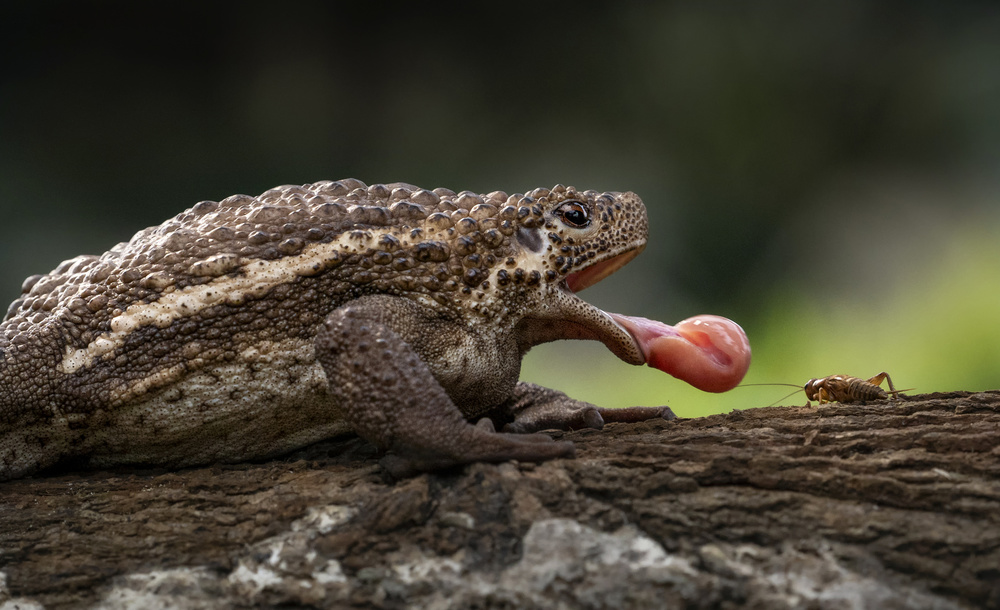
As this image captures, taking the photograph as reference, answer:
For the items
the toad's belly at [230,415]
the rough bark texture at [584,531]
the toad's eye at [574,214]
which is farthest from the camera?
the toad's eye at [574,214]

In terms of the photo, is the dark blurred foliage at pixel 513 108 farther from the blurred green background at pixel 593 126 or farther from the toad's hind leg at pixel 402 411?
the toad's hind leg at pixel 402 411

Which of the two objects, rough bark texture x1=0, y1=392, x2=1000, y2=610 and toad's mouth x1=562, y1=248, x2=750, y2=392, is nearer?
rough bark texture x1=0, y1=392, x2=1000, y2=610

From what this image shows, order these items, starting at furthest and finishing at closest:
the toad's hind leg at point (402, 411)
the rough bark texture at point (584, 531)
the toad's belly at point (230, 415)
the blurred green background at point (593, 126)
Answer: the blurred green background at point (593, 126) → the toad's belly at point (230, 415) → the toad's hind leg at point (402, 411) → the rough bark texture at point (584, 531)

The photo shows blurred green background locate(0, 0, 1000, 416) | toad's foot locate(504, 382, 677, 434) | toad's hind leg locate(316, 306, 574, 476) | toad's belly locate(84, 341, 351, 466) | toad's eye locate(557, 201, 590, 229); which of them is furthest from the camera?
blurred green background locate(0, 0, 1000, 416)

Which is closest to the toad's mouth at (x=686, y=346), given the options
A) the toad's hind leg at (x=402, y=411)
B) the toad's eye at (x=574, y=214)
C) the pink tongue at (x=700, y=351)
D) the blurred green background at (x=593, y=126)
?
the pink tongue at (x=700, y=351)

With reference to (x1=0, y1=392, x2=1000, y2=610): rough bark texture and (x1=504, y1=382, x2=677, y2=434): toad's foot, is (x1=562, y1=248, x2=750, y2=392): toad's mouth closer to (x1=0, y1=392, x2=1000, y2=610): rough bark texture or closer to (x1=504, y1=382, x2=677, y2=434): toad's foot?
(x1=504, y1=382, x2=677, y2=434): toad's foot

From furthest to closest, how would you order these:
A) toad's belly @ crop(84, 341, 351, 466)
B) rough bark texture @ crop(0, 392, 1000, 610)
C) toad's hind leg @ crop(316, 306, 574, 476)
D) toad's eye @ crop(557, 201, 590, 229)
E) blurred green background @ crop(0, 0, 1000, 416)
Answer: blurred green background @ crop(0, 0, 1000, 416) < toad's eye @ crop(557, 201, 590, 229) < toad's belly @ crop(84, 341, 351, 466) < toad's hind leg @ crop(316, 306, 574, 476) < rough bark texture @ crop(0, 392, 1000, 610)

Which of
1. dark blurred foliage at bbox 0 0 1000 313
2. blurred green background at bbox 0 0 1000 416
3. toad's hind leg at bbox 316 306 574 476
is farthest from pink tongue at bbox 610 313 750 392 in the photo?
dark blurred foliage at bbox 0 0 1000 313
